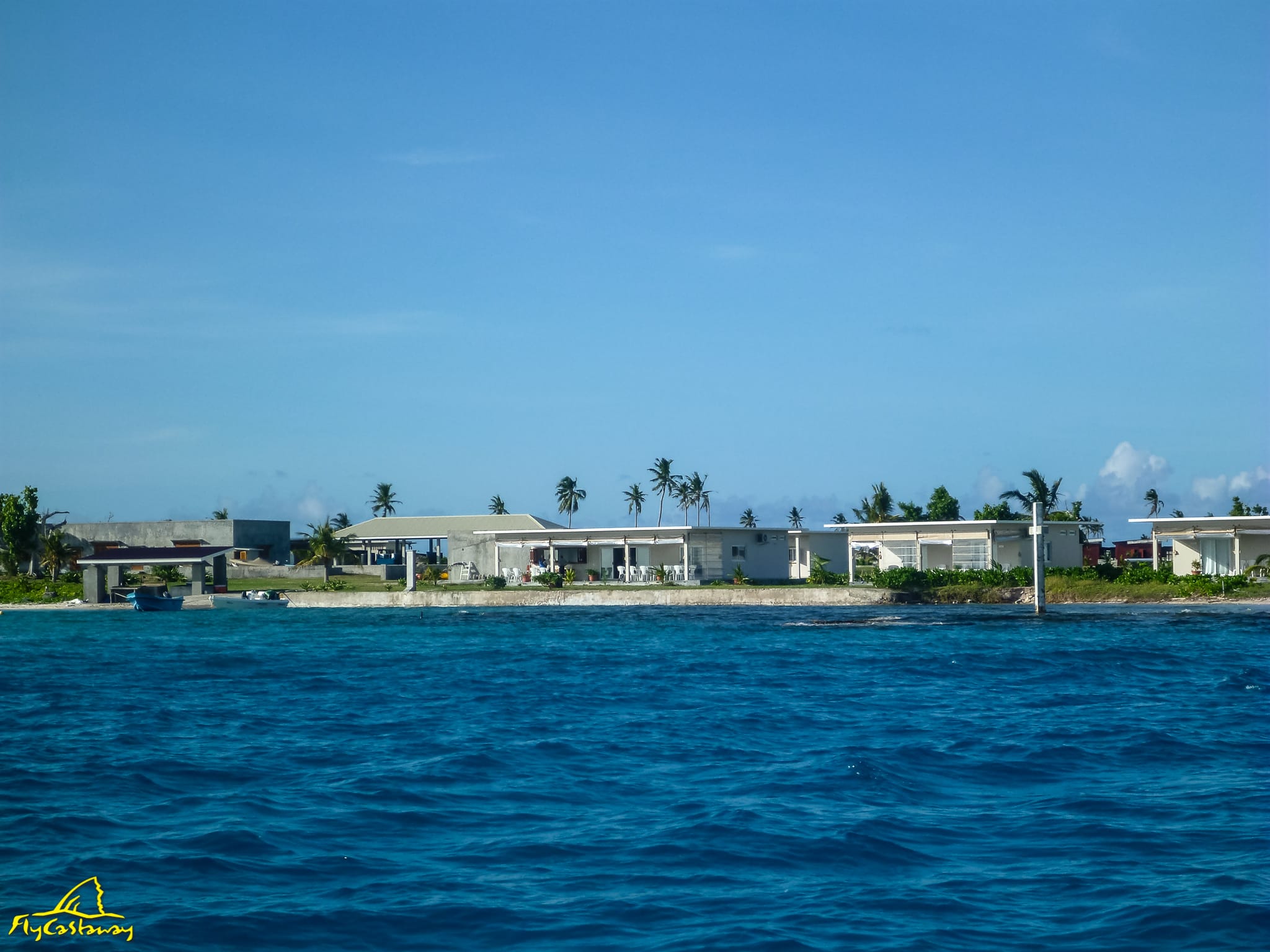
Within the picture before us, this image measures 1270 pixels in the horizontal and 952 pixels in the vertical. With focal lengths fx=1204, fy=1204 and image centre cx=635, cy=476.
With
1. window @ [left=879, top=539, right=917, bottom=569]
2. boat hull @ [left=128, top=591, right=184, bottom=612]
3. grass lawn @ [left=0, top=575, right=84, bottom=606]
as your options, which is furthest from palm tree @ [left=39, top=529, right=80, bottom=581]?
window @ [left=879, top=539, right=917, bottom=569]

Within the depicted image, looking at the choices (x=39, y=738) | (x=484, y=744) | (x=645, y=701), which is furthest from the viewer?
(x=645, y=701)

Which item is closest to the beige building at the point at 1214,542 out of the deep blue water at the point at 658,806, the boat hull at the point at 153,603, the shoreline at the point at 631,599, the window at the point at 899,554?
the shoreline at the point at 631,599

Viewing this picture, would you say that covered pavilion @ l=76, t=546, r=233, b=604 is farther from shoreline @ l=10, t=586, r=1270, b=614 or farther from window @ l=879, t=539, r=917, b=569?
window @ l=879, t=539, r=917, b=569

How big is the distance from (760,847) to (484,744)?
6971 mm

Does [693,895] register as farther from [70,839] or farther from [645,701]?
[645,701]

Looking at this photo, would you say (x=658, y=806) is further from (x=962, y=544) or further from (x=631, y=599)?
(x=962, y=544)

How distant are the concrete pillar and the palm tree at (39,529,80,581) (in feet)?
29.2

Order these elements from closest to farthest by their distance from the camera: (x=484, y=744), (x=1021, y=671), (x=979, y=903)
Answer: (x=979, y=903)
(x=484, y=744)
(x=1021, y=671)

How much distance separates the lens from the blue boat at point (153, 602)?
203ft

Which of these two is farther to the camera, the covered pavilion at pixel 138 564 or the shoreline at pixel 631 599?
the covered pavilion at pixel 138 564

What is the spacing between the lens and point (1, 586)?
71.2 m

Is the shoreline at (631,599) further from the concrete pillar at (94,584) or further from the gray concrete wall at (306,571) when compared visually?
the gray concrete wall at (306,571)

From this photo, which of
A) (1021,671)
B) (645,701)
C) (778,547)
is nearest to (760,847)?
(645,701)
